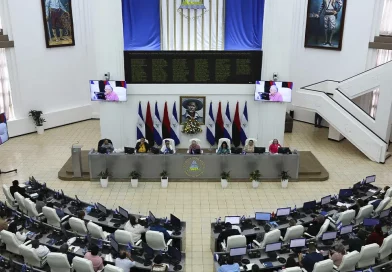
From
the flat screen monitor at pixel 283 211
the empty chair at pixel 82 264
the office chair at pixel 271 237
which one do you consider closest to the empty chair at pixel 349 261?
the office chair at pixel 271 237

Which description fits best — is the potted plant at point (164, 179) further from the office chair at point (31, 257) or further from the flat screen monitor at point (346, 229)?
the flat screen monitor at point (346, 229)

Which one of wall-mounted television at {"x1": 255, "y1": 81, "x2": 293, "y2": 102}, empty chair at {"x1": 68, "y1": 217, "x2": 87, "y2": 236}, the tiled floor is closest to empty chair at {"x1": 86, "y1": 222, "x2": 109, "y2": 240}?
empty chair at {"x1": 68, "y1": 217, "x2": 87, "y2": 236}

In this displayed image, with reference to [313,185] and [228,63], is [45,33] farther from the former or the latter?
[313,185]

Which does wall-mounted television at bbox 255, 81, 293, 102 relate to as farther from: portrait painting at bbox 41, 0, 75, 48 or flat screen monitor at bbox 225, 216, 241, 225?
portrait painting at bbox 41, 0, 75, 48

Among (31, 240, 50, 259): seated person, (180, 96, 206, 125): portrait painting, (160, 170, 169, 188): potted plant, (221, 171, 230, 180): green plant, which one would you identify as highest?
(180, 96, 206, 125): portrait painting

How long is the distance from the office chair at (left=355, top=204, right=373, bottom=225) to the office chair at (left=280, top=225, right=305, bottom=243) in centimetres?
198

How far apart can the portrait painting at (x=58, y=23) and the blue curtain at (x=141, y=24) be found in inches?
210

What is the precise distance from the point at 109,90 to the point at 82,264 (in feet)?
28.5

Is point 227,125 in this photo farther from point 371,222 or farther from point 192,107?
point 371,222

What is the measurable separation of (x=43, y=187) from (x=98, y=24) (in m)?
6.60

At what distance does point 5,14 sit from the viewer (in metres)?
18.0

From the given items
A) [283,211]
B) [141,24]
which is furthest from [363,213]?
[141,24]

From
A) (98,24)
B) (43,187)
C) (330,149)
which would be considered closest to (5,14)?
(98,24)

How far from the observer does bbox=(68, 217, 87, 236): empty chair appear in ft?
33.2
